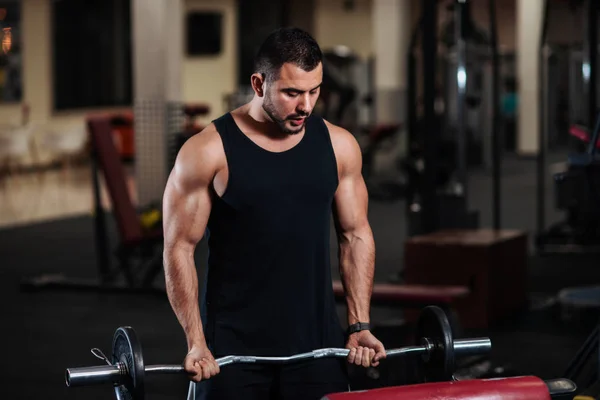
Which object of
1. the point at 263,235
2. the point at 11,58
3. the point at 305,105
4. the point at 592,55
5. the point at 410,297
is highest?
the point at 11,58

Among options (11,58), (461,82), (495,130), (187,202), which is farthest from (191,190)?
(11,58)

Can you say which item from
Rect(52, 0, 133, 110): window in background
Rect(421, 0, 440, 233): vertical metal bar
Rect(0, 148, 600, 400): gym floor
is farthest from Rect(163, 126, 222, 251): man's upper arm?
Rect(52, 0, 133, 110): window in background

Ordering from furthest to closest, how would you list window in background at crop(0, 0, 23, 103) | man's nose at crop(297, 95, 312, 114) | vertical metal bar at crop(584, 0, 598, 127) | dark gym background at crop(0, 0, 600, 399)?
1. window in background at crop(0, 0, 23, 103)
2. vertical metal bar at crop(584, 0, 598, 127)
3. dark gym background at crop(0, 0, 600, 399)
4. man's nose at crop(297, 95, 312, 114)

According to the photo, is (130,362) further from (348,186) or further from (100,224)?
(100,224)

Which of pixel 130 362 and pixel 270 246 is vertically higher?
pixel 270 246

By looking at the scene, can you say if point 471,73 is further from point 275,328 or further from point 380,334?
point 275,328

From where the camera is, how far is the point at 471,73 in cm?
1228

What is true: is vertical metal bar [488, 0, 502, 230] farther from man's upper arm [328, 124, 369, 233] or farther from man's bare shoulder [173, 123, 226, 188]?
man's bare shoulder [173, 123, 226, 188]

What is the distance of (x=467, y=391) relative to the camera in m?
2.00

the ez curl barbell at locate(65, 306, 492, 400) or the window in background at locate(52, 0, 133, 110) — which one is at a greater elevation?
the window in background at locate(52, 0, 133, 110)

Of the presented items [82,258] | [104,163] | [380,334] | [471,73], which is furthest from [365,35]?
[380,334]

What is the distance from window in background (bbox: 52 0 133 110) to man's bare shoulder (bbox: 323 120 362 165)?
13303mm

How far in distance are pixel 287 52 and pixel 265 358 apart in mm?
585

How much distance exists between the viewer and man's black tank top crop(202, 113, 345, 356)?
7.07 feet
